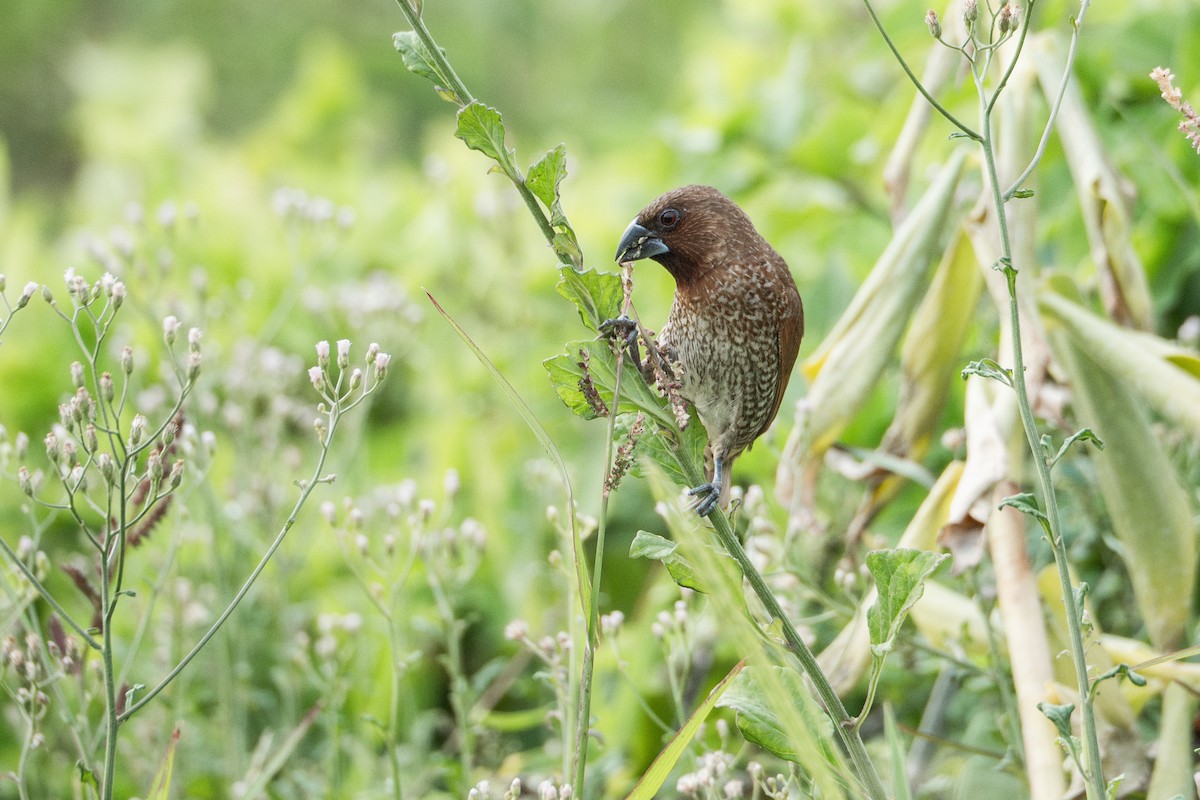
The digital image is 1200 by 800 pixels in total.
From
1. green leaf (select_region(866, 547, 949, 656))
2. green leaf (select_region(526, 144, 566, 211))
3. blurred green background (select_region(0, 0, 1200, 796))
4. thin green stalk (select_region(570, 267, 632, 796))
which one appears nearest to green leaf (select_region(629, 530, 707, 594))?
thin green stalk (select_region(570, 267, 632, 796))

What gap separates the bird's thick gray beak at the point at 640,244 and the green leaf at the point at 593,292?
0.34 metres

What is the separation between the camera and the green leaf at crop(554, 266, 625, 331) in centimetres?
81

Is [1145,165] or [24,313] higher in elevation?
[24,313]

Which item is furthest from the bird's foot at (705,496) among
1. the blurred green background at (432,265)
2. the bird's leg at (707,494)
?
the blurred green background at (432,265)

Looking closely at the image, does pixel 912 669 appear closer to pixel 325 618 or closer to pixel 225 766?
pixel 325 618

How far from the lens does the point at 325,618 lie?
1.47m

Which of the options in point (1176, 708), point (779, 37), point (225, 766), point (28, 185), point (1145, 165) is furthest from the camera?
point (28, 185)

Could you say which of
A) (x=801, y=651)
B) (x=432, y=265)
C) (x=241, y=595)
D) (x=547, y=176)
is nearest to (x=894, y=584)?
(x=801, y=651)

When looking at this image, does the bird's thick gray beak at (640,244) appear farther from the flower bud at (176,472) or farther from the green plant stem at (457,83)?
the flower bud at (176,472)

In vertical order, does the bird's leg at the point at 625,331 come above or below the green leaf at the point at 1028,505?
above

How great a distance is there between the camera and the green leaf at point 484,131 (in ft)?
2.64

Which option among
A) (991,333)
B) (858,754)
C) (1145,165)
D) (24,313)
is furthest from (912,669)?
(24,313)

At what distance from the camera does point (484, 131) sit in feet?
2.69

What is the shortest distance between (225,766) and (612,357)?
1048mm
